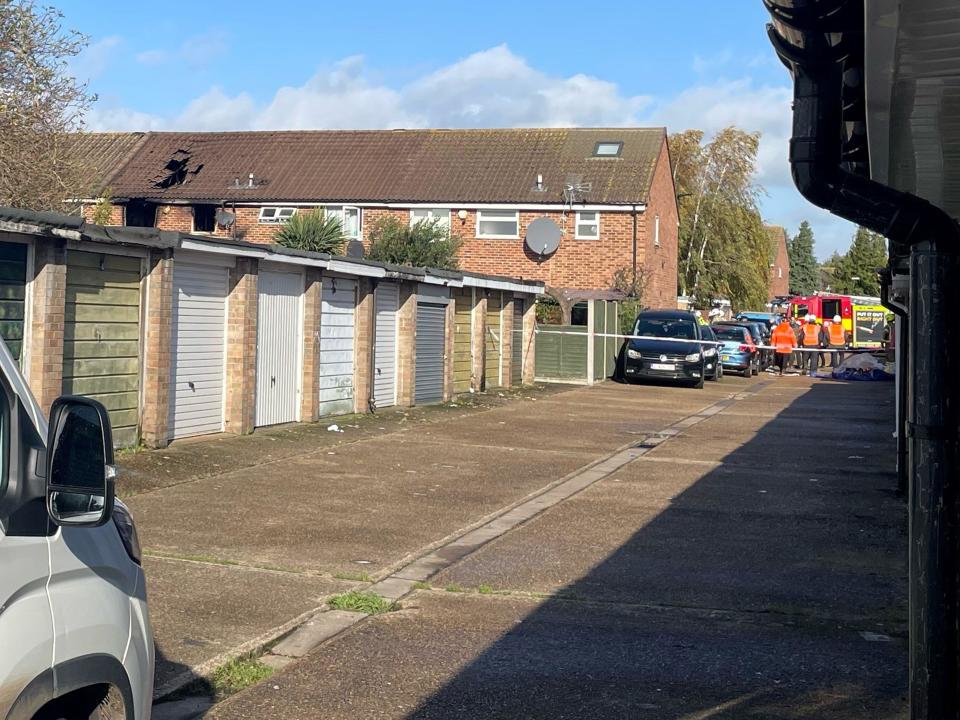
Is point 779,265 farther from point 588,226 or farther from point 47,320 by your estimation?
point 47,320

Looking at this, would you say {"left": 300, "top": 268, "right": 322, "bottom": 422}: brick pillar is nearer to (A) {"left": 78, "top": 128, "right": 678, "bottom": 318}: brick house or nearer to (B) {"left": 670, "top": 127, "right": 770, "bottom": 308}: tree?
(A) {"left": 78, "top": 128, "right": 678, "bottom": 318}: brick house

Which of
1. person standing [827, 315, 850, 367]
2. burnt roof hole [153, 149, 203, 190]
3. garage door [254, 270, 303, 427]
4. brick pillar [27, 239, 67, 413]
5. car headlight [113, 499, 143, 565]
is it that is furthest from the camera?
person standing [827, 315, 850, 367]

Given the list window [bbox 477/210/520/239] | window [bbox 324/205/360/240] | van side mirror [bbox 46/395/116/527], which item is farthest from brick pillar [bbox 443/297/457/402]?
van side mirror [bbox 46/395/116/527]

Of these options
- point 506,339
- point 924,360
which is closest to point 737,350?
point 506,339

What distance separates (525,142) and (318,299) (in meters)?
22.7

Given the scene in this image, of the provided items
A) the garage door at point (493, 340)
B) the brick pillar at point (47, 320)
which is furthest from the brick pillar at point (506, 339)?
the brick pillar at point (47, 320)

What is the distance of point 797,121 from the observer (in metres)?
4.08

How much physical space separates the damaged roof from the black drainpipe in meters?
31.1

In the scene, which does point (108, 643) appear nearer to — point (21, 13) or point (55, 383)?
point (55, 383)

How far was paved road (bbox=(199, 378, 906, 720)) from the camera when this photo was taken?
233 inches

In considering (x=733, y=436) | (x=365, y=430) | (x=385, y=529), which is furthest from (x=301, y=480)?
(x=733, y=436)

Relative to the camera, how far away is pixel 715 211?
5203cm

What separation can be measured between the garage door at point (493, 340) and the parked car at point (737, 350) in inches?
430

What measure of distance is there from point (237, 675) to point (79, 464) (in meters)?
3.37
